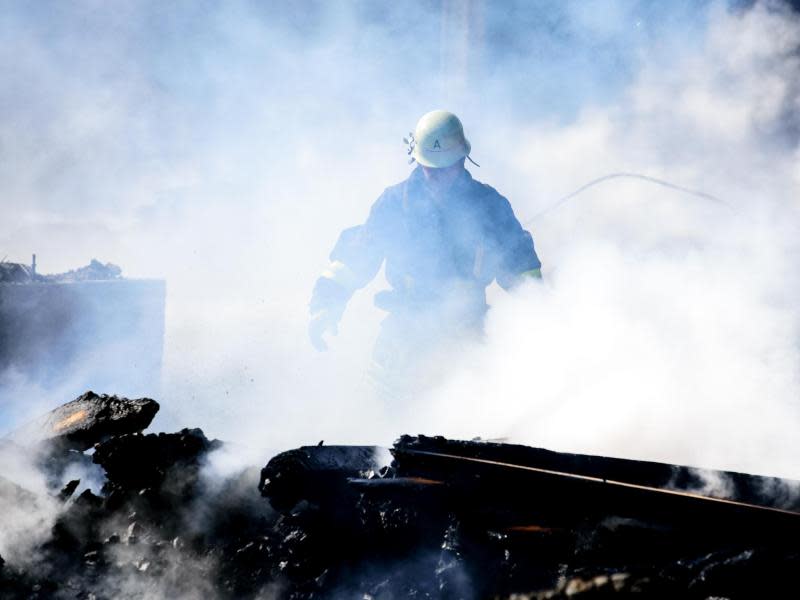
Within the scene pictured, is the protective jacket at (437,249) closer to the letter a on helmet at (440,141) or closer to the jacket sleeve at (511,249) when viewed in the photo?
the jacket sleeve at (511,249)

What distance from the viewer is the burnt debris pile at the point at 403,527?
182 cm

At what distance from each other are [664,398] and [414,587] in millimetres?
3755

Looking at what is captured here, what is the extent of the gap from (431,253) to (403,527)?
155 inches

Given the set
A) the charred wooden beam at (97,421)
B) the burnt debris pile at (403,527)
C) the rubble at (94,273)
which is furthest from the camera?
the rubble at (94,273)

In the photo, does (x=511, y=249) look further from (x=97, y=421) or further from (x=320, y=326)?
(x=97, y=421)

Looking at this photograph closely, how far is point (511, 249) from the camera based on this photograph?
228 inches

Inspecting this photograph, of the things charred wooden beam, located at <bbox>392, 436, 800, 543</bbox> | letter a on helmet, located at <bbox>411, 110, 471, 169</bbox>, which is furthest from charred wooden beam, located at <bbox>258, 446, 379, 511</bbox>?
letter a on helmet, located at <bbox>411, 110, 471, 169</bbox>

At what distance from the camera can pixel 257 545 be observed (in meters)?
2.80

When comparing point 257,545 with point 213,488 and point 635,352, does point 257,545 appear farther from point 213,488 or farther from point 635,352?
point 635,352

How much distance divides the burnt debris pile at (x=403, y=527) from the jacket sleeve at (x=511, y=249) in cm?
334

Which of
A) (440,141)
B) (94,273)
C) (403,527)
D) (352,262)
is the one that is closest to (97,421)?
(403,527)

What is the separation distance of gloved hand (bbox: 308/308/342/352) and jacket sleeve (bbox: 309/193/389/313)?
0.24ft

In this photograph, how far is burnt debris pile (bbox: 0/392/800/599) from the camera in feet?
5.97

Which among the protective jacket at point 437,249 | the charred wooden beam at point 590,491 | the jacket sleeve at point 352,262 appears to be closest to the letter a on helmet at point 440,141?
the protective jacket at point 437,249
